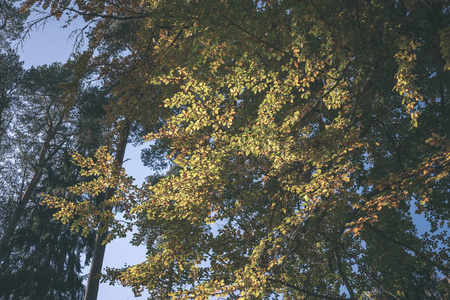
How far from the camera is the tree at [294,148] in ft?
18.7

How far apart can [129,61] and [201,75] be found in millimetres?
6690

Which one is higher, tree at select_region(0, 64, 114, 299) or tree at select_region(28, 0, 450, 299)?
tree at select_region(0, 64, 114, 299)

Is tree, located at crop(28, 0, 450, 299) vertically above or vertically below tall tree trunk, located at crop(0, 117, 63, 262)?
below

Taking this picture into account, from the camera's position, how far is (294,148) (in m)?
6.38

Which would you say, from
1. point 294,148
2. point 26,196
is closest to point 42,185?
point 26,196

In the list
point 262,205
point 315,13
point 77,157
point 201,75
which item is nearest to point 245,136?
point 201,75

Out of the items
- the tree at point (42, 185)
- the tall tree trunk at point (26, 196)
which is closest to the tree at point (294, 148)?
the tree at point (42, 185)

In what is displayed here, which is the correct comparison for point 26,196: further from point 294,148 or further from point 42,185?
point 294,148

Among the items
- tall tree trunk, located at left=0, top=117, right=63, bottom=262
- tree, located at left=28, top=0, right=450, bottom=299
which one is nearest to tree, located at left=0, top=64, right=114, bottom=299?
tall tree trunk, located at left=0, top=117, right=63, bottom=262

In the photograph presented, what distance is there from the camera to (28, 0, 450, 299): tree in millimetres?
5707

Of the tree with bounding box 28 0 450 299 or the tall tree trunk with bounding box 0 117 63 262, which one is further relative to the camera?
the tall tree trunk with bounding box 0 117 63 262

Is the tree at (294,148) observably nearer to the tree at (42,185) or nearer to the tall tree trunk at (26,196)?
Result: the tree at (42,185)

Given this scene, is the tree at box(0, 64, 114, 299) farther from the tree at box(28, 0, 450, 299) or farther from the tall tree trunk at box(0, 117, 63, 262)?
the tree at box(28, 0, 450, 299)

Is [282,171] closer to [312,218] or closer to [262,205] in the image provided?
[312,218]
